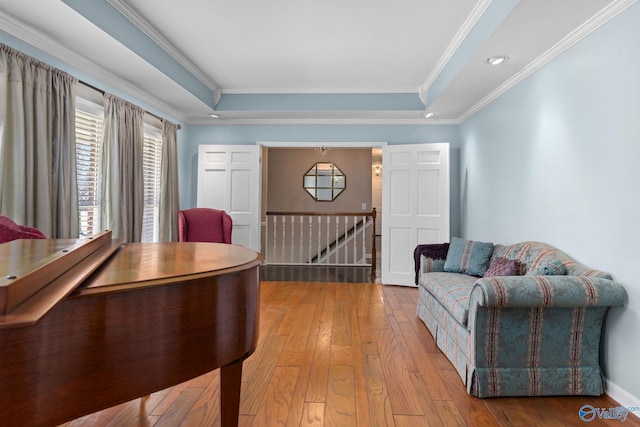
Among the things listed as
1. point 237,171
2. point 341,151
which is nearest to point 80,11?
point 237,171

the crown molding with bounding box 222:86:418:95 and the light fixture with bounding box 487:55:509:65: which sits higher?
the crown molding with bounding box 222:86:418:95

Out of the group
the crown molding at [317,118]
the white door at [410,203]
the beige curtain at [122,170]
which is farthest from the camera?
the crown molding at [317,118]

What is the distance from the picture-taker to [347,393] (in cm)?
212

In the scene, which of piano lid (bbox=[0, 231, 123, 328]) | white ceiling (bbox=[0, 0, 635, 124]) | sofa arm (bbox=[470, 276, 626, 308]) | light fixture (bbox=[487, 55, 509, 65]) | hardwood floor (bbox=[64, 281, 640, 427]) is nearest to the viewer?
piano lid (bbox=[0, 231, 123, 328])

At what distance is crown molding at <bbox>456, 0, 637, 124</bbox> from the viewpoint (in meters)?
2.14

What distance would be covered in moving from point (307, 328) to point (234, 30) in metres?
2.83

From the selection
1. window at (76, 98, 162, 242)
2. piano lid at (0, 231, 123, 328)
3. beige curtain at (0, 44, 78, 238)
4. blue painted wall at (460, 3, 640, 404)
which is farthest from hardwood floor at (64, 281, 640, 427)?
window at (76, 98, 162, 242)

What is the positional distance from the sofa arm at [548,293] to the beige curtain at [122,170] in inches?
132

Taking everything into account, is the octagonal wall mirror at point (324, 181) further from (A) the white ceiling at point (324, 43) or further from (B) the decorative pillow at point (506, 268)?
(B) the decorative pillow at point (506, 268)

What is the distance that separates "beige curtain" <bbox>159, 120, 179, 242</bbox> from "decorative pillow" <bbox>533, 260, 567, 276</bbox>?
405cm

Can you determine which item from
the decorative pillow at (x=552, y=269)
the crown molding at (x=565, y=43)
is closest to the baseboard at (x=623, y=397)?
the decorative pillow at (x=552, y=269)

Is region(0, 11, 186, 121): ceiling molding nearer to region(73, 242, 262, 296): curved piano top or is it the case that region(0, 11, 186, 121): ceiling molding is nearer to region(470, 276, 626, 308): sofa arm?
region(73, 242, 262, 296): curved piano top

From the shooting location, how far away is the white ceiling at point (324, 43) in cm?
244

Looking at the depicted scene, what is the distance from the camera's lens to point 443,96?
4.04 m
